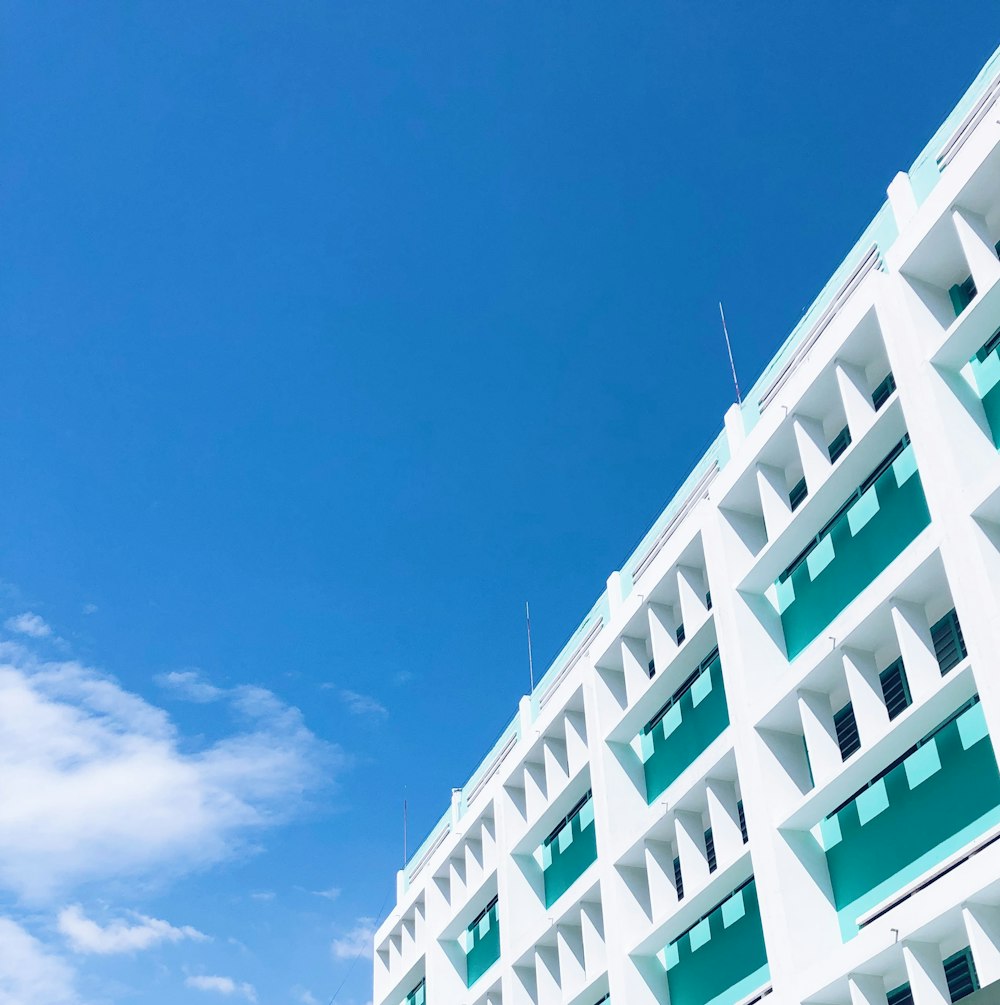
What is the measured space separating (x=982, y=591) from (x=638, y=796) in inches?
702

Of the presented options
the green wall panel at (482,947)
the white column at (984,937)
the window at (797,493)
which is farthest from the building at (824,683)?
the green wall panel at (482,947)

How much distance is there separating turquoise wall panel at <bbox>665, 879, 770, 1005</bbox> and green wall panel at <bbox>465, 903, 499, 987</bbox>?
14446 millimetres

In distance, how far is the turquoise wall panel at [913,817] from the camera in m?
26.7

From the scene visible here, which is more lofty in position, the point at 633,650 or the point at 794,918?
the point at 633,650

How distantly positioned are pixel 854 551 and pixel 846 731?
16.0 feet

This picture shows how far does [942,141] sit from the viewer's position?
30.8 metres

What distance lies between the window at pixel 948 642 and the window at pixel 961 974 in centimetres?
630

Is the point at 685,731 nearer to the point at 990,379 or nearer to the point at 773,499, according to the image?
the point at 773,499

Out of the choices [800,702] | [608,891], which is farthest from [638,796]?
[800,702]

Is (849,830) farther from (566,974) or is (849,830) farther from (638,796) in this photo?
(566,974)

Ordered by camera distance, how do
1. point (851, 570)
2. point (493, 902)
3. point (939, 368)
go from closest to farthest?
1. point (939, 368)
2. point (851, 570)
3. point (493, 902)

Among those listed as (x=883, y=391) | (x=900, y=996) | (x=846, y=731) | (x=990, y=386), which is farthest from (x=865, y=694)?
(x=883, y=391)

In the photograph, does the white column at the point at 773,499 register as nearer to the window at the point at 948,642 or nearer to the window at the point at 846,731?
the window at the point at 846,731

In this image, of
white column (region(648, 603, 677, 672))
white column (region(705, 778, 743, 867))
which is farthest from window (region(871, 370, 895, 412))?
white column (region(705, 778, 743, 867))
